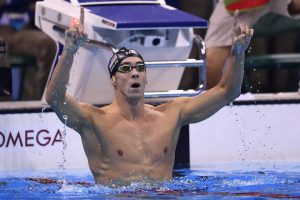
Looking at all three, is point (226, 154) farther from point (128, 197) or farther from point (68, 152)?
point (128, 197)

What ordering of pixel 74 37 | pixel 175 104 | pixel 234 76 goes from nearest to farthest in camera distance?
pixel 74 37 → pixel 234 76 → pixel 175 104

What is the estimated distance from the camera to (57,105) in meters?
5.72

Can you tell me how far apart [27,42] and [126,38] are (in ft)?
6.32

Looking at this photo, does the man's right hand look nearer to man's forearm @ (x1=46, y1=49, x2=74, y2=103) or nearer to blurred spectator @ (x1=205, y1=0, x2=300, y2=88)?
man's forearm @ (x1=46, y1=49, x2=74, y2=103)

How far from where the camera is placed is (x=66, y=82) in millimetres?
5664

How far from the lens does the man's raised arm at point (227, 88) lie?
18.9 feet

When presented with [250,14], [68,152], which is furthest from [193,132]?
[250,14]

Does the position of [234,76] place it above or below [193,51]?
above

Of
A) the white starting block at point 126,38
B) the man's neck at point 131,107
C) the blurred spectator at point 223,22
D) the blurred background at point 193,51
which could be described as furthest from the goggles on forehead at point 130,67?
the blurred background at point 193,51

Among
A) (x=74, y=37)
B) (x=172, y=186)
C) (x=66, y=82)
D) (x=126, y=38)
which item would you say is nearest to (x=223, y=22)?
(x=126, y=38)

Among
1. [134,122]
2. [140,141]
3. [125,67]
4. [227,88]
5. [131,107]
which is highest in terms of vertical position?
[125,67]

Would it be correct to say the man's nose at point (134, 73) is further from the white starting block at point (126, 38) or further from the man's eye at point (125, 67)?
the white starting block at point (126, 38)

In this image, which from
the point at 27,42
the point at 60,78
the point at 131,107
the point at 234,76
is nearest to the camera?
the point at 60,78

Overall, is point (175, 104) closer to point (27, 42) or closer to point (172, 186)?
point (172, 186)
